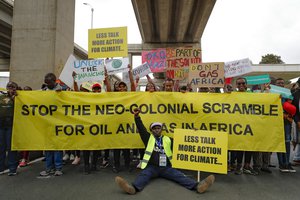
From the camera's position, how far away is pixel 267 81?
6.79 m

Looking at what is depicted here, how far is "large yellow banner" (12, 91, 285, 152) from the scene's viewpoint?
5289mm

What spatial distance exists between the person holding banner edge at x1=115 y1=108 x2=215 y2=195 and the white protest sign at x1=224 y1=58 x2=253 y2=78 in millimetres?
3352

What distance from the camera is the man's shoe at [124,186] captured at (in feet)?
13.3

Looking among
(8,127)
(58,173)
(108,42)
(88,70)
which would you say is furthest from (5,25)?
(58,173)

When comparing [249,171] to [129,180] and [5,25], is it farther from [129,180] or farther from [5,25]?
[5,25]

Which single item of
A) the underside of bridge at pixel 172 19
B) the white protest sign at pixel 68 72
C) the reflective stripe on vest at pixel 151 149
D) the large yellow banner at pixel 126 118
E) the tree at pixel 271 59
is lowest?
the reflective stripe on vest at pixel 151 149

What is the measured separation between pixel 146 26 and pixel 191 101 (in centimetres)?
2489

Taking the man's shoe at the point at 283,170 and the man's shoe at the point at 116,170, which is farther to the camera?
the man's shoe at the point at 283,170

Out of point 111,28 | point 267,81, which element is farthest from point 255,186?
point 111,28

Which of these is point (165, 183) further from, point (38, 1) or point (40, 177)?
point (38, 1)

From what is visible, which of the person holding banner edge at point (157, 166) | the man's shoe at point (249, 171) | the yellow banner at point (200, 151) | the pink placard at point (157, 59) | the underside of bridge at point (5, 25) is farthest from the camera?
the underside of bridge at point (5, 25)

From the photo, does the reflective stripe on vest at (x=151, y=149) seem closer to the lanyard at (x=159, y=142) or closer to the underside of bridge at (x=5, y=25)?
the lanyard at (x=159, y=142)

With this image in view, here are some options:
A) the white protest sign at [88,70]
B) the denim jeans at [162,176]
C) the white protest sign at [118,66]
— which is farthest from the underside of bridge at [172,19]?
the denim jeans at [162,176]

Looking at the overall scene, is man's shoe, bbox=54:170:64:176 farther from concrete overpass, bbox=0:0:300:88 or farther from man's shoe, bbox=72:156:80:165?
concrete overpass, bbox=0:0:300:88
